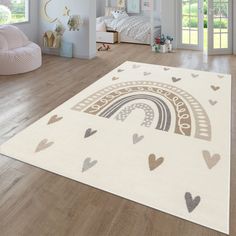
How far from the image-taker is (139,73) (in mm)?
4359

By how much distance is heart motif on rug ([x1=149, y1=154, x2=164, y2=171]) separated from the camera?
200 cm

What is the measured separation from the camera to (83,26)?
17.2 feet

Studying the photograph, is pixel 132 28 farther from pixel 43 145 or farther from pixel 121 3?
pixel 43 145

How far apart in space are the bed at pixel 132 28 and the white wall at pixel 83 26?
6.18ft

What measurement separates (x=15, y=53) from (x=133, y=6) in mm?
4929

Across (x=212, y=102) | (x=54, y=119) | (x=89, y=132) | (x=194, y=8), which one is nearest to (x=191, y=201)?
(x=89, y=132)

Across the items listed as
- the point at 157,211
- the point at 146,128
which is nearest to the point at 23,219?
the point at 157,211

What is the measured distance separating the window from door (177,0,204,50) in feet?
11.3

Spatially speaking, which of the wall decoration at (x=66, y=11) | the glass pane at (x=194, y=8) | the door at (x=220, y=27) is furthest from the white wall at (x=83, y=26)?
the door at (x=220, y=27)

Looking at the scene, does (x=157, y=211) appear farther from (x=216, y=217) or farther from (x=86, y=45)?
(x=86, y=45)

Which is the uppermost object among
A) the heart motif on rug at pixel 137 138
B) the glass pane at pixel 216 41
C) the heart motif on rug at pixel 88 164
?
the glass pane at pixel 216 41

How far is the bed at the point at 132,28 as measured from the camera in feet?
22.7

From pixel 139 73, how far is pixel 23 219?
3215 mm

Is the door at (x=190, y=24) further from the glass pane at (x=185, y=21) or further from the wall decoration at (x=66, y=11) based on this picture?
the wall decoration at (x=66, y=11)
